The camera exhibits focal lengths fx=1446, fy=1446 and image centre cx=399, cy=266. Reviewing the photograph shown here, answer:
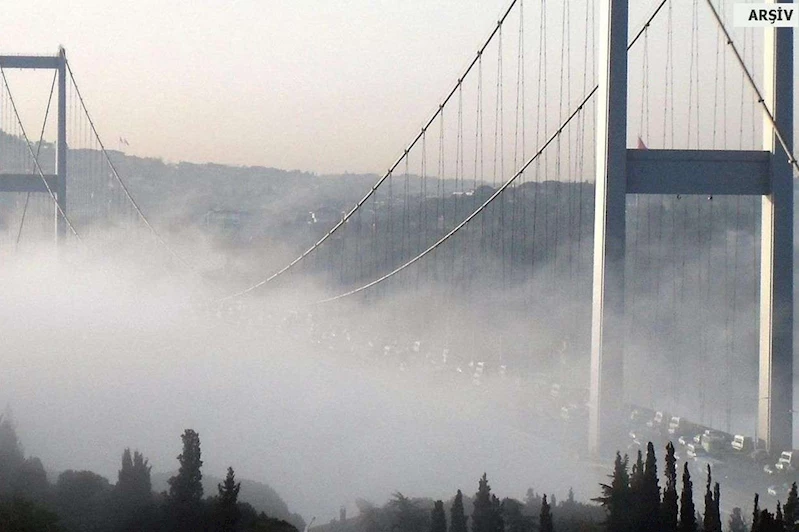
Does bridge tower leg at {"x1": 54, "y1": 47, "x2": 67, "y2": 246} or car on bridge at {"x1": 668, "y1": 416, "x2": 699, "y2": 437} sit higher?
bridge tower leg at {"x1": 54, "y1": 47, "x2": 67, "y2": 246}

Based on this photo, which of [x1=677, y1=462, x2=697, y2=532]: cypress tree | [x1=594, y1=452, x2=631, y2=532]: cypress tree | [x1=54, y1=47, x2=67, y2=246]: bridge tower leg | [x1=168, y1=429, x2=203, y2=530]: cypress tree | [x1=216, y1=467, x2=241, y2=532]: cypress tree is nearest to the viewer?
[x1=594, y1=452, x2=631, y2=532]: cypress tree

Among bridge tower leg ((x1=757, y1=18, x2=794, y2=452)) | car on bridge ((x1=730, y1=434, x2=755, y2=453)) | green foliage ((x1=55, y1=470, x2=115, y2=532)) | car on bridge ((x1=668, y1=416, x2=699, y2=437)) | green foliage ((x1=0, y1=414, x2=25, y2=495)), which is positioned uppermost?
bridge tower leg ((x1=757, y1=18, x2=794, y2=452))

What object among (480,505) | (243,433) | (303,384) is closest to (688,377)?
(303,384)

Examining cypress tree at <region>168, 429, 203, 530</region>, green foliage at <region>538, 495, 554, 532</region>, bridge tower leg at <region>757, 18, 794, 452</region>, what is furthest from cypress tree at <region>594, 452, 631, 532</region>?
cypress tree at <region>168, 429, 203, 530</region>

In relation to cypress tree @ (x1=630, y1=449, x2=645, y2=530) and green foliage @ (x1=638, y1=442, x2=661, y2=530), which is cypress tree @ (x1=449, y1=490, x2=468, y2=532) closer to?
cypress tree @ (x1=630, y1=449, x2=645, y2=530)

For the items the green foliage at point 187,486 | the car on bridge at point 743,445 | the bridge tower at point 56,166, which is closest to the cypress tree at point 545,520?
the car on bridge at point 743,445
